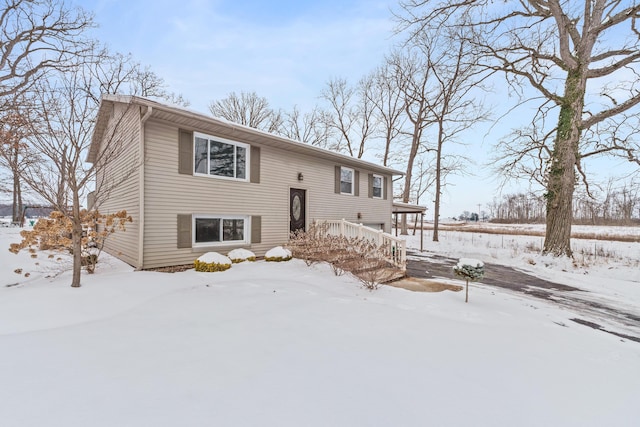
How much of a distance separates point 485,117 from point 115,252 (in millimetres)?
22340

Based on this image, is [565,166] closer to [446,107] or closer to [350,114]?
[446,107]

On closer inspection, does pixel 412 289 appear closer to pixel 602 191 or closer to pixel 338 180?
pixel 338 180

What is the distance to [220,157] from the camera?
7.46 m

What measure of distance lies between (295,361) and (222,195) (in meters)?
5.89

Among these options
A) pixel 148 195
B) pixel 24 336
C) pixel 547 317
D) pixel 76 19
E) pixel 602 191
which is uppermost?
pixel 76 19

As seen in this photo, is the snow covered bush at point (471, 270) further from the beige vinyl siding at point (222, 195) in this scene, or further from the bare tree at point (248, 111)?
the bare tree at point (248, 111)

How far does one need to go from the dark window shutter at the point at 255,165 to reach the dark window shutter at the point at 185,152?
70.2 inches

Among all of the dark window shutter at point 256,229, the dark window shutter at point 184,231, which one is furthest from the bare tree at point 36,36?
the dark window shutter at point 256,229

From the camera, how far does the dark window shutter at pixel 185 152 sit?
664 centimetres

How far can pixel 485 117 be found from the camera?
18438 mm

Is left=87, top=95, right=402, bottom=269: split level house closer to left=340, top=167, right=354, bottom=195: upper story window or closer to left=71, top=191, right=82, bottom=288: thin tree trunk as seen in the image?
left=71, top=191, right=82, bottom=288: thin tree trunk

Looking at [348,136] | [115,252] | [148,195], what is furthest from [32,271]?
[348,136]

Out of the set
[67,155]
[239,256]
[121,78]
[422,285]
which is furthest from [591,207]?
[121,78]

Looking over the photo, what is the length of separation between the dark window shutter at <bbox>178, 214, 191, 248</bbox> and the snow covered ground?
6.47ft
